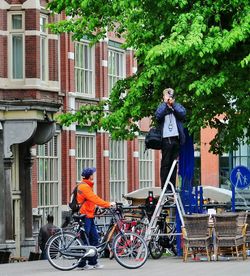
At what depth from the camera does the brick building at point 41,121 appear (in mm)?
42969

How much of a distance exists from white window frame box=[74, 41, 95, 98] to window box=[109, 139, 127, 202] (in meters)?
2.80

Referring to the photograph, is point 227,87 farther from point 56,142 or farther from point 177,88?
point 56,142

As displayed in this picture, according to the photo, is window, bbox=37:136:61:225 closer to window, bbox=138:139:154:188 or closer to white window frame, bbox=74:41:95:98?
white window frame, bbox=74:41:95:98

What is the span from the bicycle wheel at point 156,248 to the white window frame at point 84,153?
1910 centimetres

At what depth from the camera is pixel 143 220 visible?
29984 millimetres

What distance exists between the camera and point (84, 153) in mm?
50594

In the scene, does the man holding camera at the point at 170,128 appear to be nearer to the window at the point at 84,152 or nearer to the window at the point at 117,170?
the window at the point at 84,152

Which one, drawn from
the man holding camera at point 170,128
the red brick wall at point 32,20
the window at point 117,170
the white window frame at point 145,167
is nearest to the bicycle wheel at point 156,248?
the man holding camera at point 170,128

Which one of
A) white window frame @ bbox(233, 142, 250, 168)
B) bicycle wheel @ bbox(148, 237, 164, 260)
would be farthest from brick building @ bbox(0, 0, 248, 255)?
white window frame @ bbox(233, 142, 250, 168)

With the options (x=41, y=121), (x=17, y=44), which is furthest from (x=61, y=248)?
(x=17, y=44)

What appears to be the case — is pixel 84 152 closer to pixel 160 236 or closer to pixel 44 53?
pixel 44 53

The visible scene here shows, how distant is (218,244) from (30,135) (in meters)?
15.4

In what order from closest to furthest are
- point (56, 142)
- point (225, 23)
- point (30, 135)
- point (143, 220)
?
point (143, 220) < point (225, 23) < point (30, 135) < point (56, 142)

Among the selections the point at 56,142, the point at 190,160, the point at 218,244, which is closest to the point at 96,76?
the point at 56,142
